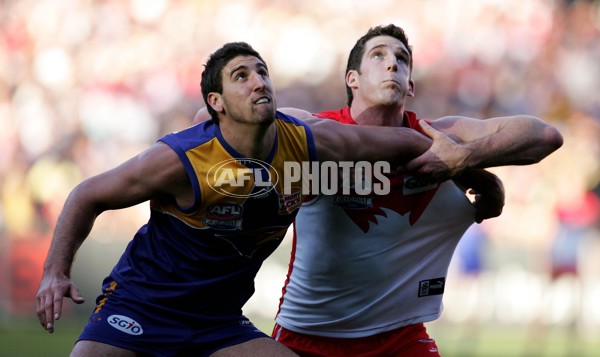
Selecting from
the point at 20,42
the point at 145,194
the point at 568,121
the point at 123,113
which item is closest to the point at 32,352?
the point at 123,113

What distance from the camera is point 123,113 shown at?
1387 cm

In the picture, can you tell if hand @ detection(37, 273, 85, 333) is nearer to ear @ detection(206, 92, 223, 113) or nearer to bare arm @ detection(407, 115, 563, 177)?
ear @ detection(206, 92, 223, 113)

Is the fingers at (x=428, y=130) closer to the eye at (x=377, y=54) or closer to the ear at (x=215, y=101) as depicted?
the eye at (x=377, y=54)

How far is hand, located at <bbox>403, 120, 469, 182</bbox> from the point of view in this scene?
18.8 ft

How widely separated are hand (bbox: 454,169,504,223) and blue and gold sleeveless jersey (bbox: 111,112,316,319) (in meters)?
1.35

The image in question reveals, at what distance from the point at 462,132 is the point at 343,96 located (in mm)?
8107

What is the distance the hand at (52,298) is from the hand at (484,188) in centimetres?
263

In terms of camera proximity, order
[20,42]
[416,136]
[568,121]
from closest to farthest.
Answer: [416,136] < [568,121] < [20,42]

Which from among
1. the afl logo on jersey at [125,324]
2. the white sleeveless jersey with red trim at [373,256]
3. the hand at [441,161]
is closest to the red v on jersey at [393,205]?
the white sleeveless jersey with red trim at [373,256]

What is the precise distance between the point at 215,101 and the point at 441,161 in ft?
4.82

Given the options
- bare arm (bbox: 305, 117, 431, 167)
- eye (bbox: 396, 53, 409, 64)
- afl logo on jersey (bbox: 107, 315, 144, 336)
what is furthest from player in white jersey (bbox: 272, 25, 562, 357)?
afl logo on jersey (bbox: 107, 315, 144, 336)

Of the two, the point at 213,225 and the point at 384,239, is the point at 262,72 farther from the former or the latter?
the point at 384,239

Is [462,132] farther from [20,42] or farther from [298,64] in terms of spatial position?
[20,42]

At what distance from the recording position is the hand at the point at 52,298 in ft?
15.8
